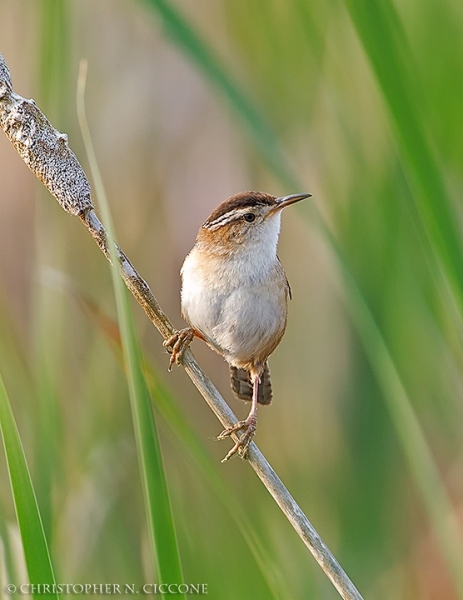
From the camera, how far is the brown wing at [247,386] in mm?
2854

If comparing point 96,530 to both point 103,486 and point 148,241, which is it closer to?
point 103,486

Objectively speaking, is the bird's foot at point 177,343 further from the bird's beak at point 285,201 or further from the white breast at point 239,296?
the bird's beak at point 285,201

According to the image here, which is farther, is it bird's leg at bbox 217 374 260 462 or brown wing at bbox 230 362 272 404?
brown wing at bbox 230 362 272 404

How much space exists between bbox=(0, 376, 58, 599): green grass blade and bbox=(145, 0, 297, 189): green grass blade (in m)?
0.76

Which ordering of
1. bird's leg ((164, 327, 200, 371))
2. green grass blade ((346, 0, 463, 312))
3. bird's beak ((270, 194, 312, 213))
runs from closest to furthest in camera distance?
green grass blade ((346, 0, 463, 312)), bird's leg ((164, 327, 200, 371)), bird's beak ((270, 194, 312, 213))

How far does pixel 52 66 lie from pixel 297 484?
6.19 feet

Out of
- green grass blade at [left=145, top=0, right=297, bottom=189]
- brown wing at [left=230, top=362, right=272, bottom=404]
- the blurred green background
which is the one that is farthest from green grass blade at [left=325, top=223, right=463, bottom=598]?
brown wing at [left=230, top=362, right=272, bottom=404]

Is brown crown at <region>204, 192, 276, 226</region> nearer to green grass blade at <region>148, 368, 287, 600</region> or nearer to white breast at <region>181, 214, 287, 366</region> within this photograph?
white breast at <region>181, 214, 287, 366</region>

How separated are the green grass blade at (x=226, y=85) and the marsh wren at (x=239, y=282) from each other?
2.03 feet

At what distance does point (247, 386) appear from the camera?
2.91 metres

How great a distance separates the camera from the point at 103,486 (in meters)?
2.48

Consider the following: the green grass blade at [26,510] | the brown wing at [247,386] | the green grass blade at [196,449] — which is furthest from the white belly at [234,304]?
the green grass blade at [26,510]

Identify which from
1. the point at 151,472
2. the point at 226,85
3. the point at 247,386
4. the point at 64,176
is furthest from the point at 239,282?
the point at 151,472

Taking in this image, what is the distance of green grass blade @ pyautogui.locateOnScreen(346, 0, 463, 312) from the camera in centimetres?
127
